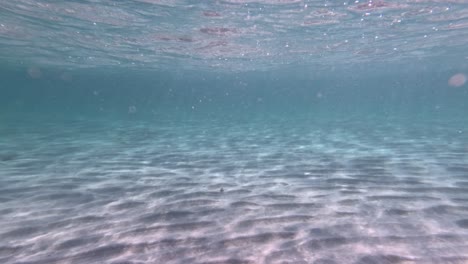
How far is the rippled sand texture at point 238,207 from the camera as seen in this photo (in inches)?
192

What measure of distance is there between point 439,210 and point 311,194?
2538mm

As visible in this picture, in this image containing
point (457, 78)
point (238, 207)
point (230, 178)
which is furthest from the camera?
point (457, 78)

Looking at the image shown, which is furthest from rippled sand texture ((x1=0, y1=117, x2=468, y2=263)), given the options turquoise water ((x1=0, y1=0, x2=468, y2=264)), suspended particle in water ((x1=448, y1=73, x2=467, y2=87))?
suspended particle in water ((x1=448, y1=73, x2=467, y2=87))

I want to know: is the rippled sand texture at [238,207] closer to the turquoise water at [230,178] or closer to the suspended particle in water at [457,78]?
the turquoise water at [230,178]

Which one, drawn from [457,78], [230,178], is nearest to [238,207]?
[230,178]

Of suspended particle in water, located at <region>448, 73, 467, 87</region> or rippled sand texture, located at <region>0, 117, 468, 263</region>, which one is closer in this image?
rippled sand texture, located at <region>0, 117, 468, 263</region>

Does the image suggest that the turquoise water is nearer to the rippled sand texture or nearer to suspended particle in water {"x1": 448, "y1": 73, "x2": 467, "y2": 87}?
the rippled sand texture

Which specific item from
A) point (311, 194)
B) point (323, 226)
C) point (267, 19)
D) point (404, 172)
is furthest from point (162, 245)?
point (267, 19)

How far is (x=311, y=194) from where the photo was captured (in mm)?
7715

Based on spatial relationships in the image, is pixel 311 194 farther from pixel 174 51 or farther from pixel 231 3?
pixel 174 51

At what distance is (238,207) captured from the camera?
271 inches

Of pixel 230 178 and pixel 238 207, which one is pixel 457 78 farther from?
pixel 238 207

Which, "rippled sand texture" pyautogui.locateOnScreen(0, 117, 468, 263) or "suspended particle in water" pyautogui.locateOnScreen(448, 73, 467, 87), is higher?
"suspended particle in water" pyautogui.locateOnScreen(448, 73, 467, 87)

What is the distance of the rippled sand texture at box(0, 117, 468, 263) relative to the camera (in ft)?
16.0
